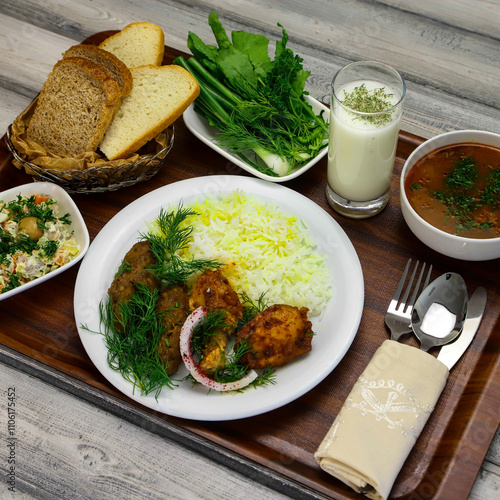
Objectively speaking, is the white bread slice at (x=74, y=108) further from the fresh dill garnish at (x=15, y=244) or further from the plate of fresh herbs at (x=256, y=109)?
the fresh dill garnish at (x=15, y=244)

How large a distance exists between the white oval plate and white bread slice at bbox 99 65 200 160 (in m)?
0.32

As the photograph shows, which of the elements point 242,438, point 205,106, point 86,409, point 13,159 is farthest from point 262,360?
point 13,159

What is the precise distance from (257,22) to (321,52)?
0.54 metres

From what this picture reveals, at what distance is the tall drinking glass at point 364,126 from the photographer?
233 cm

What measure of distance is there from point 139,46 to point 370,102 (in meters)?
1.49

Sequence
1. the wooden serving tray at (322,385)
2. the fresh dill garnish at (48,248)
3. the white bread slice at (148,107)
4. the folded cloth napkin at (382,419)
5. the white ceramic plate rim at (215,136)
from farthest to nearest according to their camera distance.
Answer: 1. the white bread slice at (148,107)
2. the white ceramic plate rim at (215,136)
3. the fresh dill garnish at (48,248)
4. the wooden serving tray at (322,385)
5. the folded cloth napkin at (382,419)

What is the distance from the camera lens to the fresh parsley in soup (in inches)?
94.0

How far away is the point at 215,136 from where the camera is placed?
10.0 feet

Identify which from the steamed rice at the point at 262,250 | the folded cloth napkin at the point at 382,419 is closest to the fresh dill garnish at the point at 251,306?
the steamed rice at the point at 262,250

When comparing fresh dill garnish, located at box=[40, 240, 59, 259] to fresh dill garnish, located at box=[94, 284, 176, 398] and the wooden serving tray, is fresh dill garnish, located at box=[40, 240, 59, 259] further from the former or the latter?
fresh dill garnish, located at box=[94, 284, 176, 398]

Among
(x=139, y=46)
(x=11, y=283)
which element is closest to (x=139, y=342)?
(x=11, y=283)

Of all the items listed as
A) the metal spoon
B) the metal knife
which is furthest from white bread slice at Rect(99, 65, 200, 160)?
the metal knife

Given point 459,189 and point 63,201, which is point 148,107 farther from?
point 459,189

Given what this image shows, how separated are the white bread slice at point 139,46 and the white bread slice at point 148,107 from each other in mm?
201
